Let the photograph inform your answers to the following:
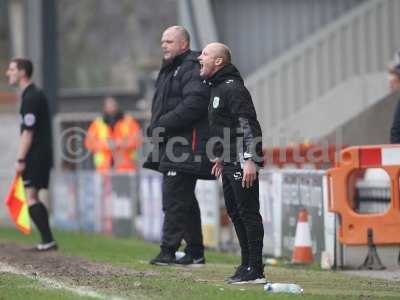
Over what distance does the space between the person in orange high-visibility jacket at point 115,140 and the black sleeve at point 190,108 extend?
34.3 feet

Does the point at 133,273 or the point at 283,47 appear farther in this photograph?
the point at 283,47

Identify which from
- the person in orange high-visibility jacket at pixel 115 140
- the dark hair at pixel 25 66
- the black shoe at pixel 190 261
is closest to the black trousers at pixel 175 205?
the black shoe at pixel 190 261

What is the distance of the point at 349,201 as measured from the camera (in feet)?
44.0

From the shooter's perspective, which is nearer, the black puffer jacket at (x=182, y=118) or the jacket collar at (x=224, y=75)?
the jacket collar at (x=224, y=75)

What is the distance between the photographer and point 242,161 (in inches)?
432

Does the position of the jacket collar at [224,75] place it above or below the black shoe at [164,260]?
above

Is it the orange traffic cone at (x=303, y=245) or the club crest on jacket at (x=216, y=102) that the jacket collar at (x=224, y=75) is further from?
the orange traffic cone at (x=303, y=245)

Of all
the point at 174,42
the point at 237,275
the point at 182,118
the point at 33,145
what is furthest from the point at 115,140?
the point at 237,275

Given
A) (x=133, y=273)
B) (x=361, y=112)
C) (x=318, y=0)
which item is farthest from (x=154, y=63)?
(x=133, y=273)

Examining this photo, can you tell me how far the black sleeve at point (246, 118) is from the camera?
425 inches

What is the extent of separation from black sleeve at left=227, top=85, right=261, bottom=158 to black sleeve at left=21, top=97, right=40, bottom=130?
460cm

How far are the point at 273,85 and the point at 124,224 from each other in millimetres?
3558

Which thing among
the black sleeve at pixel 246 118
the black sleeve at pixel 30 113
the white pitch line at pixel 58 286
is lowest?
the white pitch line at pixel 58 286

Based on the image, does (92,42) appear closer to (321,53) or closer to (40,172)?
(321,53)
